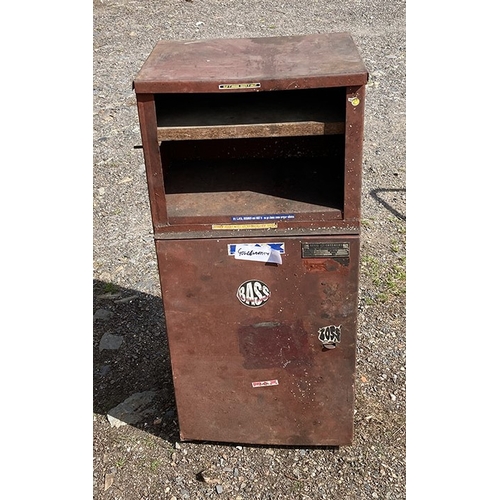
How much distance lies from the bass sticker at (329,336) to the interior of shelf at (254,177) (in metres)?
0.49

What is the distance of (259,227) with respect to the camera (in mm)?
2152

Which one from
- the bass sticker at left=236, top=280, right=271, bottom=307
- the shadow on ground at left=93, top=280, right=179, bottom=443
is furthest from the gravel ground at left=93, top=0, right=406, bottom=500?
the bass sticker at left=236, top=280, right=271, bottom=307

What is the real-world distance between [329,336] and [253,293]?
371 mm

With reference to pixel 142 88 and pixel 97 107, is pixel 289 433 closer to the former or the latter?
pixel 142 88

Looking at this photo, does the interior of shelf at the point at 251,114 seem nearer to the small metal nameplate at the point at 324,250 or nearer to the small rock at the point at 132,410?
the small metal nameplate at the point at 324,250

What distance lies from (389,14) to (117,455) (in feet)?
26.0

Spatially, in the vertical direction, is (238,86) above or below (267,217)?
above

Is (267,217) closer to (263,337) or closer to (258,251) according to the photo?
(258,251)

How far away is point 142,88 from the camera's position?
1.92 metres

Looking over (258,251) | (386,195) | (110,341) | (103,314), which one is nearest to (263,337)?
(258,251)

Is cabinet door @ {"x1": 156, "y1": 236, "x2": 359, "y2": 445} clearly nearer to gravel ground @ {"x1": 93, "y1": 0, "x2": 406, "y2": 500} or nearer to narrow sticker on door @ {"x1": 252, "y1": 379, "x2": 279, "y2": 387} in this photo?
narrow sticker on door @ {"x1": 252, "y1": 379, "x2": 279, "y2": 387}

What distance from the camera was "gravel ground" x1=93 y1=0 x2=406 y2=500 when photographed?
103 inches

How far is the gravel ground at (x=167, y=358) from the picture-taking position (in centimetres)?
261

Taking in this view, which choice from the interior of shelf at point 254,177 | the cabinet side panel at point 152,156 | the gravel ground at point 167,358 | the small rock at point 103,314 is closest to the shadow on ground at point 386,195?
the gravel ground at point 167,358
